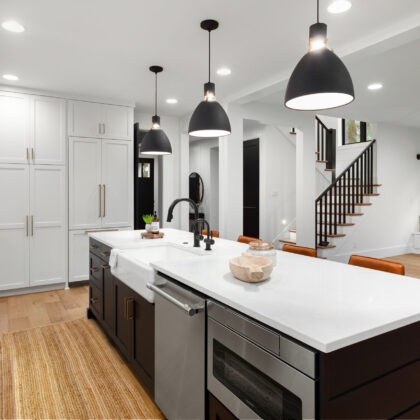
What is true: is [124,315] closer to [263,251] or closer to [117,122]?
[263,251]

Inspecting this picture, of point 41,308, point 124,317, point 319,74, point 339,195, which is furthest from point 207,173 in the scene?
point 319,74

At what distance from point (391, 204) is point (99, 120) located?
6.08 meters

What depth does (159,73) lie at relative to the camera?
151 inches

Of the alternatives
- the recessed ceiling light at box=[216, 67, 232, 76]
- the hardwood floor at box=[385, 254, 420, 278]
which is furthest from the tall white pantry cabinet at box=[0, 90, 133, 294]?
the hardwood floor at box=[385, 254, 420, 278]

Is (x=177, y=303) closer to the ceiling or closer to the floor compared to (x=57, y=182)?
Answer: closer to the floor

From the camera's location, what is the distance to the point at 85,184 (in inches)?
187

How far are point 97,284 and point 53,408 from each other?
118 centimetres

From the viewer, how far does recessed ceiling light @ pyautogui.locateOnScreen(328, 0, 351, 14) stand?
2.38 metres

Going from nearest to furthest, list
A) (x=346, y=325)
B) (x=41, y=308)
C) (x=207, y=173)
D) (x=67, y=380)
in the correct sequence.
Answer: (x=346, y=325)
(x=67, y=380)
(x=41, y=308)
(x=207, y=173)

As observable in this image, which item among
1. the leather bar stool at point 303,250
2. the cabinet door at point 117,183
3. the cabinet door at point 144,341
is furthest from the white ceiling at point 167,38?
the cabinet door at point 144,341

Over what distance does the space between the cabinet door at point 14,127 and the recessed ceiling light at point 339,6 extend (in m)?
3.76

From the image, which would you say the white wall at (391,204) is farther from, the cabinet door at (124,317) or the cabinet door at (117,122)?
the cabinet door at (124,317)

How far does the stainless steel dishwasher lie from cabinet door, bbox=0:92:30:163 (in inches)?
134

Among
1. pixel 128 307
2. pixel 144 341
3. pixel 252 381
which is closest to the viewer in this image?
pixel 252 381
